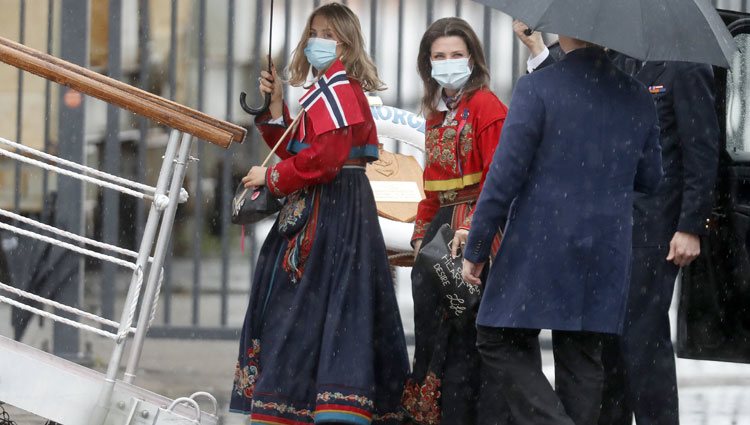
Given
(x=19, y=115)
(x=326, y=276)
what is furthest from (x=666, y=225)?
(x=19, y=115)

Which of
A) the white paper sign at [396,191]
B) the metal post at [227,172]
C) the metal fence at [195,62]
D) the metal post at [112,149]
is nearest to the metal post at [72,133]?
the metal fence at [195,62]

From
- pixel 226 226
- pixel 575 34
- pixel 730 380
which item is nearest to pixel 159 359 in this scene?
pixel 226 226

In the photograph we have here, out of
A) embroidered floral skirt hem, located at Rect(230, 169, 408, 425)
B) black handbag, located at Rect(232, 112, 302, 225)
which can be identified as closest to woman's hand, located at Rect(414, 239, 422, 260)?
embroidered floral skirt hem, located at Rect(230, 169, 408, 425)

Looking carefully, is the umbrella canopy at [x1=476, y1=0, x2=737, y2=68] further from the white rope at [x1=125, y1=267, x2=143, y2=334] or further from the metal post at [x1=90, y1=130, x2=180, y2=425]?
the white rope at [x1=125, y1=267, x2=143, y2=334]

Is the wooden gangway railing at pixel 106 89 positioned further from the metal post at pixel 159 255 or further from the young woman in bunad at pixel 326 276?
the young woman in bunad at pixel 326 276

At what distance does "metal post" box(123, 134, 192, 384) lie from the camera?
4316 millimetres

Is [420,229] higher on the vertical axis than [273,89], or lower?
lower

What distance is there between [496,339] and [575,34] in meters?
0.97

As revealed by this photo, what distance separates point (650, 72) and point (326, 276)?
138cm

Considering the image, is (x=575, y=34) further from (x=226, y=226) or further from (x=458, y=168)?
(x=226, y=226)

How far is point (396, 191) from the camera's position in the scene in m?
6.45

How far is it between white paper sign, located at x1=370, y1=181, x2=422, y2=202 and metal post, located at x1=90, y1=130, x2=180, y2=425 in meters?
2.09

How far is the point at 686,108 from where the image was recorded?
16.7 feet

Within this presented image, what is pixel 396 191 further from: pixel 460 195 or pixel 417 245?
pixel 460 195
